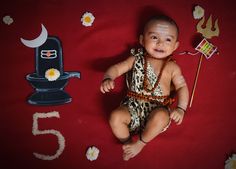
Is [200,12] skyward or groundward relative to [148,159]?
skyward

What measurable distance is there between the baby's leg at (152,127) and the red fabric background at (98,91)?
0.35 ft

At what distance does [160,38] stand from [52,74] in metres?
0.54

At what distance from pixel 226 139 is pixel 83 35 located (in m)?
0.88

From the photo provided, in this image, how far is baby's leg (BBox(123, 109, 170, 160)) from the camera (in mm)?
1312

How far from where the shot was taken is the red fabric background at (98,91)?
144 centimetres

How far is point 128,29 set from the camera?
1549 millimetres

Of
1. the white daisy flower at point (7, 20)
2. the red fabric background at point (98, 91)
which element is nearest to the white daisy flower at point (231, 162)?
the red fabric background at point (98, 91)

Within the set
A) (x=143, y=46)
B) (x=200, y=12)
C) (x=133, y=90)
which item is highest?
(x=200, y=12)

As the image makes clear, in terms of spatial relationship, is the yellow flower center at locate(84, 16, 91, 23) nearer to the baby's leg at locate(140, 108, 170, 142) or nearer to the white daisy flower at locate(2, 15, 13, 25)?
the white daisy flower at locate(2, 15, 13, 25)

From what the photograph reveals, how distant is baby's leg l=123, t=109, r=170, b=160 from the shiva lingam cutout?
0.38 m

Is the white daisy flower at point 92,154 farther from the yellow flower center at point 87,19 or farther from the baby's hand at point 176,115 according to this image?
the yellow flower center at point 87,19

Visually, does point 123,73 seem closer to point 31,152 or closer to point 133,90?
point 133,90

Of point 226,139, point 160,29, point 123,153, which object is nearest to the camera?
point 160,29

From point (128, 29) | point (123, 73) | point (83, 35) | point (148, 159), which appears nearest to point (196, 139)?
point (148, 159)
